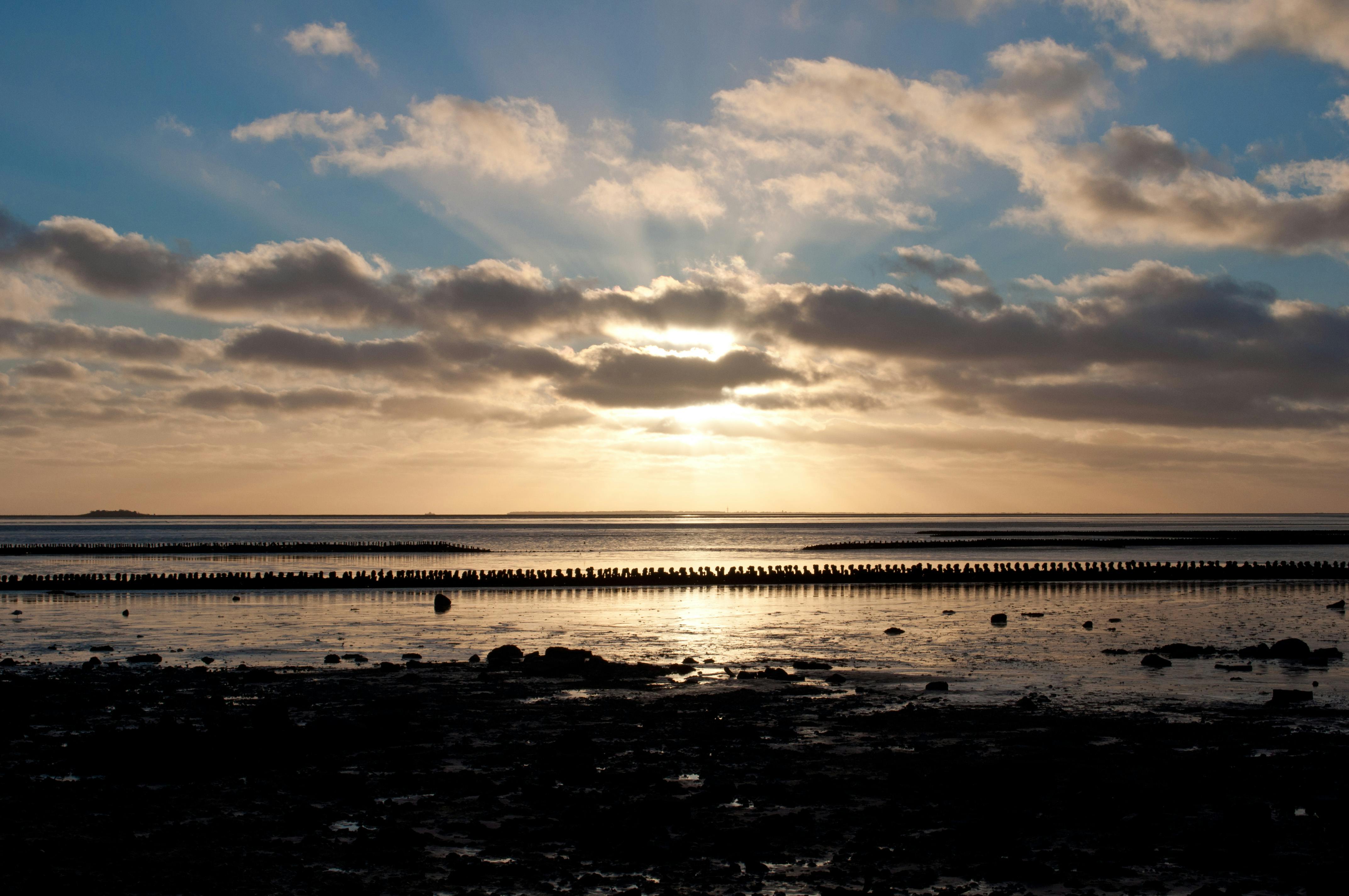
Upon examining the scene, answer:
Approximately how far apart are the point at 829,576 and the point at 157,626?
132ft

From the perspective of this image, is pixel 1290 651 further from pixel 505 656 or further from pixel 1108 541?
pixel 1108 541

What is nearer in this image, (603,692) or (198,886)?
(198,886)

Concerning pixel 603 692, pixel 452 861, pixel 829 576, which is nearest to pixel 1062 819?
pixel 452 861

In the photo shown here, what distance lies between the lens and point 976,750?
669 inches

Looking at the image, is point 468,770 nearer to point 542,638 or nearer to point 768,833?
point 768,833

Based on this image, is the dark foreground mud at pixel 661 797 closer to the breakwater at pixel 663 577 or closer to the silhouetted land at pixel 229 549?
the breakwater at pixel 663 577

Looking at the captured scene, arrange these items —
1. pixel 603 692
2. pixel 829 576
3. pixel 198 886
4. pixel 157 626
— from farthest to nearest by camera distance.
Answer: pixel 829 576
pixel 157 626
pixel 603 692
pixel 198 886

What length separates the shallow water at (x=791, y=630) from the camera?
26016mm

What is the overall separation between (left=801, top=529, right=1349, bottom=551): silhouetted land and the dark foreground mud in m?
102

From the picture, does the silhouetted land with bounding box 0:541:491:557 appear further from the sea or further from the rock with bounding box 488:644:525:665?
the rock with bounding box 488:644:525:665

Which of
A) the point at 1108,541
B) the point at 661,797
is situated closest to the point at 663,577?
the point at 661,797

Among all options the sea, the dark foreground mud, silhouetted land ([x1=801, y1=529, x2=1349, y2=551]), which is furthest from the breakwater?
silhouetted land ([x1=801, y1=529, x2=1349, y2=551])

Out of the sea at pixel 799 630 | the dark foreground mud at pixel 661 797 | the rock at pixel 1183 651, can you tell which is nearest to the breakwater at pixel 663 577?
the sea at pixel 799 630

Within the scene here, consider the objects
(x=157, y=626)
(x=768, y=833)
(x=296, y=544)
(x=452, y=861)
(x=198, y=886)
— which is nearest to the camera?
(x=198, y=886)
